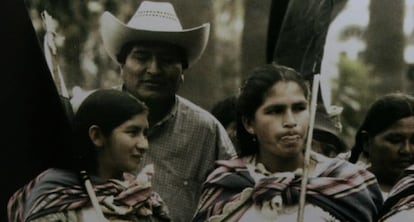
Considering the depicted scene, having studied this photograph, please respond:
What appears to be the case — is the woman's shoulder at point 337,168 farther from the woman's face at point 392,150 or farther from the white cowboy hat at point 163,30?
the white cowboy hat at point 163,30

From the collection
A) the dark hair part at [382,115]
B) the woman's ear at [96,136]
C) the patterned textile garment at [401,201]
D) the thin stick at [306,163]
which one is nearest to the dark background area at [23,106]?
the woman's ear at [96,136]

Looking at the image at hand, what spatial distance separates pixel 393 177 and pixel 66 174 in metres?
1.18

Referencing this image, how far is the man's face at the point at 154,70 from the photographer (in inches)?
156

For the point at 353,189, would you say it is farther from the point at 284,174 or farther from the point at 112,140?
the point at 112,140

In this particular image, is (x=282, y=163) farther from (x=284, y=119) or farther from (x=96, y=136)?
(x=96, y=136)

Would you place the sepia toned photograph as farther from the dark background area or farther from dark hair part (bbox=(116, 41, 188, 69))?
the dark background area

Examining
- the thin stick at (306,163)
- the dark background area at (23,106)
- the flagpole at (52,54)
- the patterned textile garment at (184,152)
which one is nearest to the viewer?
the thin stick at (306,163)

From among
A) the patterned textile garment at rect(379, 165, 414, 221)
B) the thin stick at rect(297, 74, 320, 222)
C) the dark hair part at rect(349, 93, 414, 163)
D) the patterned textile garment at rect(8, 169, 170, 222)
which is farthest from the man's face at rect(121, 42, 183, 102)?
the patterned textile garment at rect(379, 165, 414, 221)

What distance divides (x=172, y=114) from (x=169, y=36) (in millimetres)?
277

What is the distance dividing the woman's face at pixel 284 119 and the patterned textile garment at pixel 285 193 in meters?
0.09

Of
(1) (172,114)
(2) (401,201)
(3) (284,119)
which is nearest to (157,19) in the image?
(1) (172,114)

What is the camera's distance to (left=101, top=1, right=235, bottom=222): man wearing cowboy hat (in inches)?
156

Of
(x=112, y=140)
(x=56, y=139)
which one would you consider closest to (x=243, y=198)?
(x=112, y=140)

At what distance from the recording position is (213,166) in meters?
3.96
